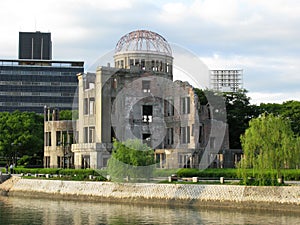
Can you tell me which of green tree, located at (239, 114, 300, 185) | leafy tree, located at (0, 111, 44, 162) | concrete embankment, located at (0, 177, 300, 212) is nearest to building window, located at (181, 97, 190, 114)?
concrete embankment, located at (0, 177, 300, 212)

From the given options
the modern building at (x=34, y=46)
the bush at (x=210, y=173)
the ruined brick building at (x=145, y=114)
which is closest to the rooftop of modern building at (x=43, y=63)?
the modern building at (x=34, y=46)

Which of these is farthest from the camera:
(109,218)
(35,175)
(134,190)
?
(35,175)

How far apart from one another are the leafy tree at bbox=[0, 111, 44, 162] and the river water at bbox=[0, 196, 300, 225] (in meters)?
33.1

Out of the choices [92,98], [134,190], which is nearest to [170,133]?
A: [92,98]

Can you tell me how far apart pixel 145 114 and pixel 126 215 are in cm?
2998

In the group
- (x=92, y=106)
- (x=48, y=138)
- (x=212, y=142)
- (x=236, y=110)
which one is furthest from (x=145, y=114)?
(x=236, y=110)

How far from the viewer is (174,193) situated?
44.0 metres

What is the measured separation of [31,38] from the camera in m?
152

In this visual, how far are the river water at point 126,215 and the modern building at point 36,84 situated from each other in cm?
8853

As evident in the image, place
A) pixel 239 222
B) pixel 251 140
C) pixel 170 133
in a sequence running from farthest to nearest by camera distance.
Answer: pixel 170 133 < pixel 251 140 < pixel 239 222

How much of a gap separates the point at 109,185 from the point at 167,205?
22.5ft

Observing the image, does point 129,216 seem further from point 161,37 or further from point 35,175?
point 161,37

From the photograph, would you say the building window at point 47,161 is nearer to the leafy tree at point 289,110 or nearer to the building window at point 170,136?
the building window at point 170,136

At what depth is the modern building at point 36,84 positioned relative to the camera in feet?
434
